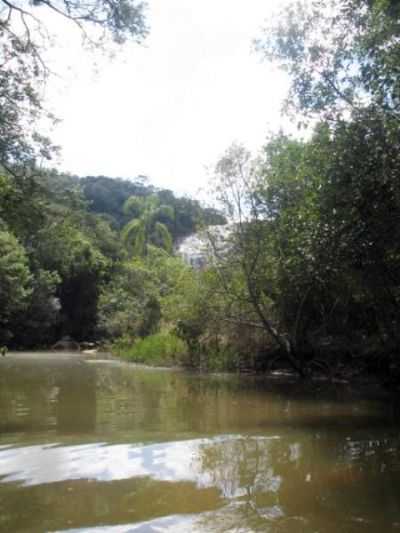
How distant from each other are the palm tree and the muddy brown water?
31563 mm

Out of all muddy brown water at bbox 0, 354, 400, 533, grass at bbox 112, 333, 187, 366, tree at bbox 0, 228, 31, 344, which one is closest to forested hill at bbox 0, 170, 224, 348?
tree at bbox 0, 228, 31, 344

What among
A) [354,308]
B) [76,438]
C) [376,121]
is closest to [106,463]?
[76,438]

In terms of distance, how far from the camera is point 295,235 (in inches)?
496

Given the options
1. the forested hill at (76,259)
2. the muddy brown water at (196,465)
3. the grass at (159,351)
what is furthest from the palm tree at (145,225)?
the muddy brown water at (196,465)

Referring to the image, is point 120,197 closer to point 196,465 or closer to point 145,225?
point 145,225

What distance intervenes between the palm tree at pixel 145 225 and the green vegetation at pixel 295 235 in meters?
12.6

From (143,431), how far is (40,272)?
97.8 ft

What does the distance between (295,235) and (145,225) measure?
107ft

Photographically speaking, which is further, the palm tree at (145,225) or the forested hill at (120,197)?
the forested hill at (120,197)

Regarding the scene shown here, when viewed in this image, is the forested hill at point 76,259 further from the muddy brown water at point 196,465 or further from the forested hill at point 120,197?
the muddy brown water at point 196,465

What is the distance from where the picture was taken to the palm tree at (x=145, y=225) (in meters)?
41.8

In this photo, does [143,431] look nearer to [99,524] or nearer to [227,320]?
[99,524]

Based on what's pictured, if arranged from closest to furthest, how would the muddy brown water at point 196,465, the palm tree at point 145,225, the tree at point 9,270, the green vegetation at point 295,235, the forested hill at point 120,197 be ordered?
the muddy brown water at point 196,465 → the green vegetation at point 295,235 → the tree at point 9,270 → the palm tree at point 145,225 → the forested hill at point 120,197

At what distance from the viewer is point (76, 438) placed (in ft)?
21.5
